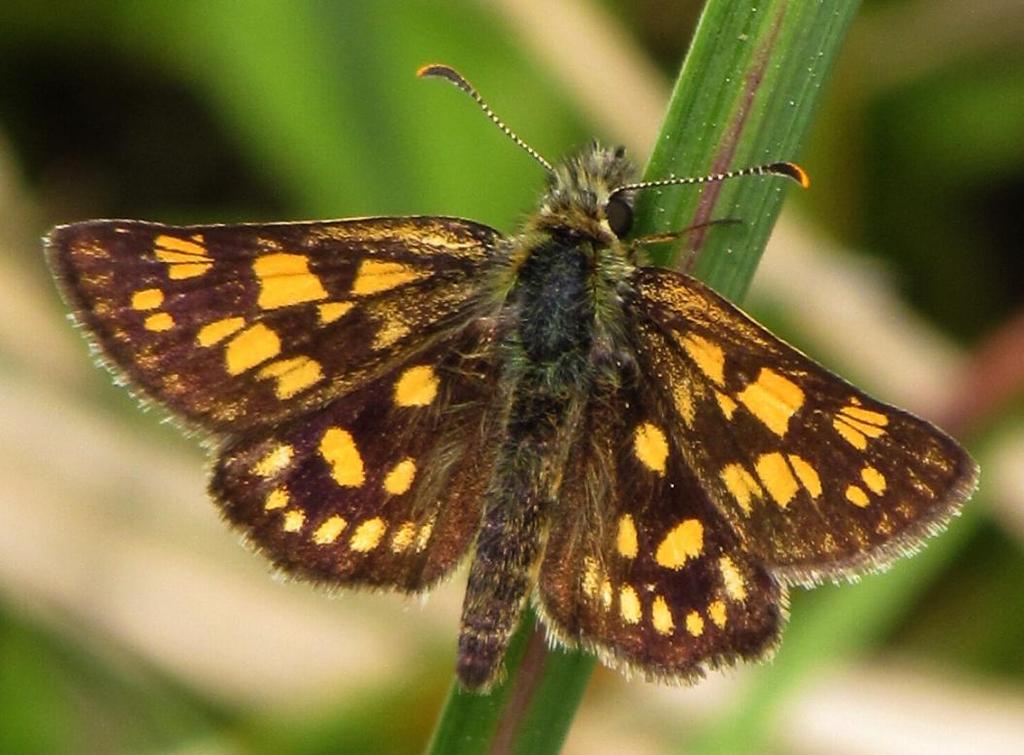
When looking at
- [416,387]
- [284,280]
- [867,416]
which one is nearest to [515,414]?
[416,387]

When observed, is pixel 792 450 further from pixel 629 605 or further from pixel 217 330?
pixel 217 330

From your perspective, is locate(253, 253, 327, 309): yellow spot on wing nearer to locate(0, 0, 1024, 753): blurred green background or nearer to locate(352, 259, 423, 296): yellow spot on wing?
locate(352, 259, 423, 296): yellow spot on wing

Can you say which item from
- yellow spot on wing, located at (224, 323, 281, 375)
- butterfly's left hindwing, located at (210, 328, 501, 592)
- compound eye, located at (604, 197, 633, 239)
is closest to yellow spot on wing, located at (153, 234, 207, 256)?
yellow spot on wing, located at (224, 323, 281, 375)

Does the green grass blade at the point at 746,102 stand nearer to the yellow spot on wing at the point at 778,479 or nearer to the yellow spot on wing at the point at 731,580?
Result: the yellow spot on wing at the point at 778,479

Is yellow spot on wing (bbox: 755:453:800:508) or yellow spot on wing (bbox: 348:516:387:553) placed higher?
yellow spot on wing (bbox: 755:453:800:508)

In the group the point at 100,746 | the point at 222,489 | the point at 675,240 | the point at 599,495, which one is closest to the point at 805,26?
the point at 675,240
